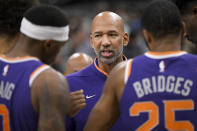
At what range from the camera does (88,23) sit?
14414 millimetres

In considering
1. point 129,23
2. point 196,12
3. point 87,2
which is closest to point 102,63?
point 196,12

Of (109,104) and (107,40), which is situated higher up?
(107,40)

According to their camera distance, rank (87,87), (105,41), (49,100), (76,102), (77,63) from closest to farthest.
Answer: (49,100) < (76,102) < (87,87) < (105,41) < (77,63)

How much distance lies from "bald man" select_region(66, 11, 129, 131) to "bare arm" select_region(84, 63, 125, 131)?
100 centimetres

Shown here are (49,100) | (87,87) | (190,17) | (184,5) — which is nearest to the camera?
(49,100)

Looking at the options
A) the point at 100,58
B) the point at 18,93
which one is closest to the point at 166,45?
Answer: the point at 18,93

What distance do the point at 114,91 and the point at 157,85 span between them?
41cm

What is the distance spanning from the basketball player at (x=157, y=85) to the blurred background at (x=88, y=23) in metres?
7.09

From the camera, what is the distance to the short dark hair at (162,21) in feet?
13.2

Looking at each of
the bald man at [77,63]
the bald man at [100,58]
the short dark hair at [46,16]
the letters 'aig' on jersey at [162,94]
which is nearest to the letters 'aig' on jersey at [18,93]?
the short dark hair at [46,16]

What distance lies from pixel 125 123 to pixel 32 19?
1271 mm

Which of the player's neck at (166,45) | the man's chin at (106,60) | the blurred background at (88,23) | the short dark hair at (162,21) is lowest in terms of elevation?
the blurred background at (88,23)

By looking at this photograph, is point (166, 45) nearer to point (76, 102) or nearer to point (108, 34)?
point (76, 102)

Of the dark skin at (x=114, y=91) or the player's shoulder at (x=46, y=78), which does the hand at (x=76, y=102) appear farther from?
the player's shoulder at (x=46, y=78)
